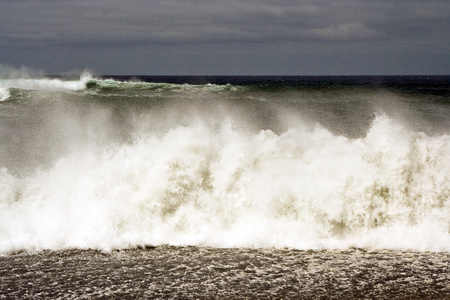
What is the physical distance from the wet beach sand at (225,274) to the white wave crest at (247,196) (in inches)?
14.5

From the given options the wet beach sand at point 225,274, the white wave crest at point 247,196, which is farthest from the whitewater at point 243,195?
the wet beach sand at point 225,274

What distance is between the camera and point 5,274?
17.5 ft

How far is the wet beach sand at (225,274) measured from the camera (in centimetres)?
475

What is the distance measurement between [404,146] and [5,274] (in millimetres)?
5432

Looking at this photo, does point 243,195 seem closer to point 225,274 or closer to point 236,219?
point 236,219

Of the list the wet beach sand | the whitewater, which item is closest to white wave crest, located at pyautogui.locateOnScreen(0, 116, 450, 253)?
the whitewater

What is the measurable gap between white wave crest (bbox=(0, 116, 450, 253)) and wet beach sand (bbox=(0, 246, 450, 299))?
0.37 metres

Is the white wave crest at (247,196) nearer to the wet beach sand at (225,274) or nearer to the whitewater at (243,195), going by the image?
the whitewater at (243,195)

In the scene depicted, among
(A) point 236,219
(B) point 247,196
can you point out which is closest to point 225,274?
(A) point 236,219

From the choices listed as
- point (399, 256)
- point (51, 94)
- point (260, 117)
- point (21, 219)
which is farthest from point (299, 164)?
point (51, 94)

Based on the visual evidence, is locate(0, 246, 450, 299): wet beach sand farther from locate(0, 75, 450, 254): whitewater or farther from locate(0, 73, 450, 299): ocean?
locate(0, 75, 450, 254): whitewater

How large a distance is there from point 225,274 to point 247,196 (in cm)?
204

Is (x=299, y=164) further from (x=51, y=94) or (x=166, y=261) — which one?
(x=51, y=94)

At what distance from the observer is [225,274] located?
5223 millimetres
